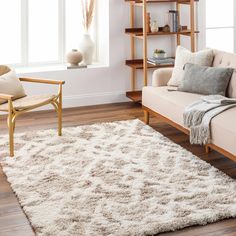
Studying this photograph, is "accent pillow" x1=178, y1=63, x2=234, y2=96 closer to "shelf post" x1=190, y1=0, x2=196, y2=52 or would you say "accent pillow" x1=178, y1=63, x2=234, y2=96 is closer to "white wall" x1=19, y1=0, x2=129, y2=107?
"shelf post" x1=190, y1=0, x2=196, y2=52

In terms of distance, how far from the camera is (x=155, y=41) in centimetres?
644

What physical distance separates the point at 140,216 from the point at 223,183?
Answer: 809 mm

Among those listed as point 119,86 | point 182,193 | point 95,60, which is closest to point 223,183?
point 182,193

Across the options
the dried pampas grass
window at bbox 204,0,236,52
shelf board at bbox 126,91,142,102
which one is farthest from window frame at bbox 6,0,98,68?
window at bbox 204,0,236,52

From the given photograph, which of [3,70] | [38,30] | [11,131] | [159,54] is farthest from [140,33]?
[11,131]

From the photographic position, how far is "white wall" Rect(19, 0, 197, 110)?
6.18m

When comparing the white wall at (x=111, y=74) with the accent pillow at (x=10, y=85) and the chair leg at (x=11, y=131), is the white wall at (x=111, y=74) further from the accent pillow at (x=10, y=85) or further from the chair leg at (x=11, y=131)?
the chair leg at (x=11, y=131)

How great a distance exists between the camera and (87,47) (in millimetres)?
6332

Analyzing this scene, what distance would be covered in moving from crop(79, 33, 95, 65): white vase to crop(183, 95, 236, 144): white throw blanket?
→ 220 cm

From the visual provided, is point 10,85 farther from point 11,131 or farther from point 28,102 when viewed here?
point 11,131

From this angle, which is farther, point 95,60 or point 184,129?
point 95,60

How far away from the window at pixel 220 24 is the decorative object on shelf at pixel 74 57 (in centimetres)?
166

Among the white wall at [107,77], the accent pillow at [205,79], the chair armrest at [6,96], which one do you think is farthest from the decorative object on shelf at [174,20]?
the chair armrest at [6,96]

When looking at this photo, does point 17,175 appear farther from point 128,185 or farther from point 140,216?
point 140,216
